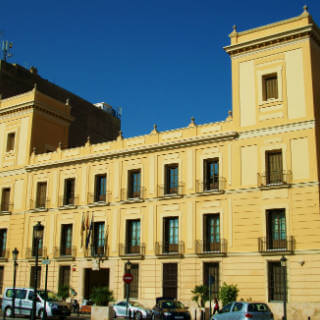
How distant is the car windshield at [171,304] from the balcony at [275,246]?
5.29 metres

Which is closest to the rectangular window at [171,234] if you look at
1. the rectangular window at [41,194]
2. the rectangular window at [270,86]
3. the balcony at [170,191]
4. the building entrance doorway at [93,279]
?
the balcony at [170,191]

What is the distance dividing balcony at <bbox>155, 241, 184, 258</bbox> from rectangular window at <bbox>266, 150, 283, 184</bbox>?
687 cm

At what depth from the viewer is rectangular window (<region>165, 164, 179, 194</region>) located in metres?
34.7

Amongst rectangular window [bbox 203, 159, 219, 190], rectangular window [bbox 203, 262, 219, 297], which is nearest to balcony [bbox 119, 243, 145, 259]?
rectangular window [bbox 203, 262, 219, 297]

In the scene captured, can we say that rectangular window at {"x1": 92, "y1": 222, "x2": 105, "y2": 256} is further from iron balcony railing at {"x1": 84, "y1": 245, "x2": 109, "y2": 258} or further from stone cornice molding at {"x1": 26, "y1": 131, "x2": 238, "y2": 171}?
stone cornice molding at {"x1": 26, "y1": 131, "x2": 238, "y2": 171}

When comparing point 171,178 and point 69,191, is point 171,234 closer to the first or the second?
point 171,178

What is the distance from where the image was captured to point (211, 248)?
31.9 meters

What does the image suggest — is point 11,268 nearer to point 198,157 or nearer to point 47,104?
point 47,104

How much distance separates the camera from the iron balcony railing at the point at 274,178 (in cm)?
2952

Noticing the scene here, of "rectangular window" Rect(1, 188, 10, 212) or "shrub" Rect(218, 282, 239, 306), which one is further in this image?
"rectangular window" Rect(1, 188, 10, 212)

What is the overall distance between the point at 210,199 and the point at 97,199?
30.8ft

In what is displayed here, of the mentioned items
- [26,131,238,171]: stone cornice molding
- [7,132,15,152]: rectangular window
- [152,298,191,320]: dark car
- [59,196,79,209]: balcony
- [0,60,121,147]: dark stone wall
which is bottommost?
[152,298,191,320]: dark car

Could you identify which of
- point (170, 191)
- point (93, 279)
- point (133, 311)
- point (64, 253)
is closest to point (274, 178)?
point (170, 191)

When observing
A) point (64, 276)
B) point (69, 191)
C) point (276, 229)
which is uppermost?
point (69, 191)
